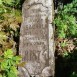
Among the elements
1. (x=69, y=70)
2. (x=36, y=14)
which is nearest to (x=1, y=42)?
(x=36, y=14)

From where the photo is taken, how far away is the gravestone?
18.8 feet

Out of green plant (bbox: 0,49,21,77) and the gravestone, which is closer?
green plant (bbox: 0,49,21,77)

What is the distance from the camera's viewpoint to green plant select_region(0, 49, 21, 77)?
4.09 m

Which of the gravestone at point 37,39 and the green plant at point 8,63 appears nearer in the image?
the green plant at point 8,63

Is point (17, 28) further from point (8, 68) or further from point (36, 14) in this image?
point (8, 68)

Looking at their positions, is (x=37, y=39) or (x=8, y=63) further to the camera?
(x=37, y=39)

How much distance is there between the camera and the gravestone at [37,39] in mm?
5723

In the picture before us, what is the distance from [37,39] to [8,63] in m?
1.98

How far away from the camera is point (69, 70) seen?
6031 millimetres

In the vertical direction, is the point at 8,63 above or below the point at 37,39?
below

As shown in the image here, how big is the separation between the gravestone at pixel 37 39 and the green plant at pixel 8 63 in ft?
5.11

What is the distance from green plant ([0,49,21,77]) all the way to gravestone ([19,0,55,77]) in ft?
5.11

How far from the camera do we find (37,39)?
6.00 metres

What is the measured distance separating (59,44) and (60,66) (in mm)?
728
